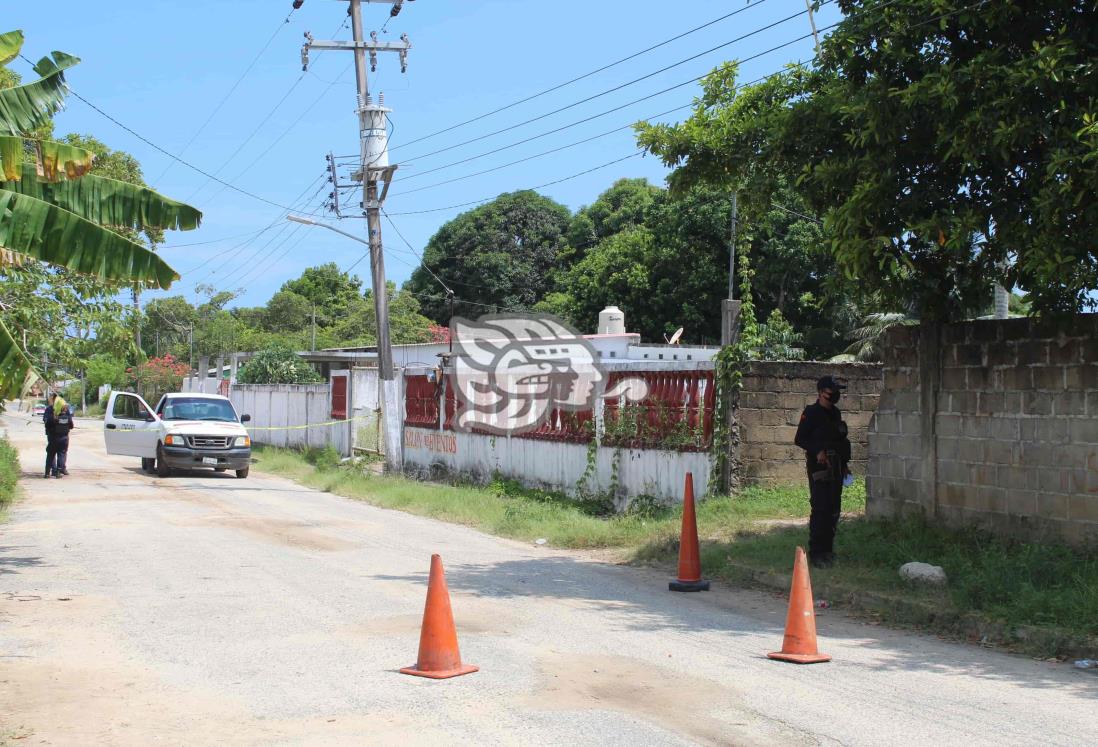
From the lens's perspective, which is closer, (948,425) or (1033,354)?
(1033,354)

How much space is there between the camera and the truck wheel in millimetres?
23758

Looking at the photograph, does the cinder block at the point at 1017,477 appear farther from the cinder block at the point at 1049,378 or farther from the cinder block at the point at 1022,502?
the cinder block at the point at 1049,378

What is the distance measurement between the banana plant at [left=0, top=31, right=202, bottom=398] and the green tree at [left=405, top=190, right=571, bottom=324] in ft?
146

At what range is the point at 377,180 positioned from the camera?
24.8 meters

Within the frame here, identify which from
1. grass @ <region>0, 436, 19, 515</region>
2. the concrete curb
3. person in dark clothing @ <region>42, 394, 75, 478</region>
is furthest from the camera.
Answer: person in dark clothing @ <region>42, 394, 75, 478</region>

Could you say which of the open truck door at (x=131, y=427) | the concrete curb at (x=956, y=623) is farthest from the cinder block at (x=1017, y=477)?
the open truck door at (x=131, y=427)

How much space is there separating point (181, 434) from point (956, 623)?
19.0 meters

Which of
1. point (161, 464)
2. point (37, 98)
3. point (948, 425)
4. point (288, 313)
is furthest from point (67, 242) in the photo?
point (288, 313)

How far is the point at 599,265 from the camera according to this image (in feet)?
145

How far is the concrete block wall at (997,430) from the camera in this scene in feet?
31.4

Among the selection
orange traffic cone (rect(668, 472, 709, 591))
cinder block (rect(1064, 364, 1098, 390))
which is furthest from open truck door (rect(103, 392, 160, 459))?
cinder block (rect(1064, 364, 1098, 390))

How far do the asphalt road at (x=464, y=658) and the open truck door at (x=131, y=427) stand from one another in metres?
12.9

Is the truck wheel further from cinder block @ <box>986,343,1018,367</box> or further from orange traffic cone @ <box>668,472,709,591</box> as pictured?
cinder block @ <box>986,343,1018,367</box>

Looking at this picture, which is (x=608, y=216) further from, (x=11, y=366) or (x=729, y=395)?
(x=11, y=366)
